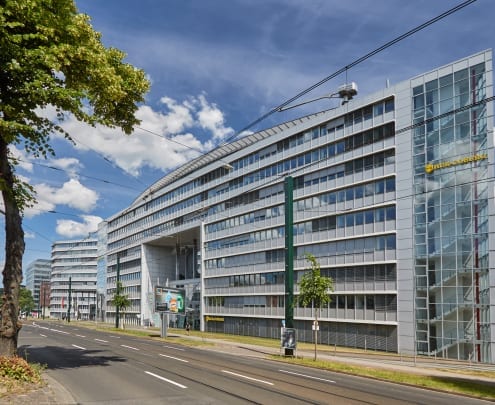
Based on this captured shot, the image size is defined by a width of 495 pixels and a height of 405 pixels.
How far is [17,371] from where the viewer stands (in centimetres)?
1457

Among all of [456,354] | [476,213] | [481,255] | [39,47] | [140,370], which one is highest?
[39,47]

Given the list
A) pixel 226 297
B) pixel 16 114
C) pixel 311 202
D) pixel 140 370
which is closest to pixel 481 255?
pixel 311 202

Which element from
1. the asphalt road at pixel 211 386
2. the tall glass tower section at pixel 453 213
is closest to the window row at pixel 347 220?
the tall glass tower section at pixel 453 213

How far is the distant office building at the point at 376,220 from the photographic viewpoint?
3884cm

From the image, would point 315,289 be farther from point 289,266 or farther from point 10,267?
point 10,267

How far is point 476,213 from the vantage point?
126ft

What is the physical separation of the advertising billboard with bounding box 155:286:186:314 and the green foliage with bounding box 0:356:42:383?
38.0 meters

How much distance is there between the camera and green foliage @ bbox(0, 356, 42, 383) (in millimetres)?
14375

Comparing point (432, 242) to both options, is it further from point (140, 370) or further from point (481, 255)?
point (140, 370)

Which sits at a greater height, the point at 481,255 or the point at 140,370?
the point at 481,255

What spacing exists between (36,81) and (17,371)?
27.2 feet

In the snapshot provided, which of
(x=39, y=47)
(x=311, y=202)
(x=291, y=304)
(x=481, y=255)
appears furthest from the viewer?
(x=311, y=202)

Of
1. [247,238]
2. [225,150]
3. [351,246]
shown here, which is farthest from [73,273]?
[351,246]

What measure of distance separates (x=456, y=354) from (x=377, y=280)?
9334 mm
